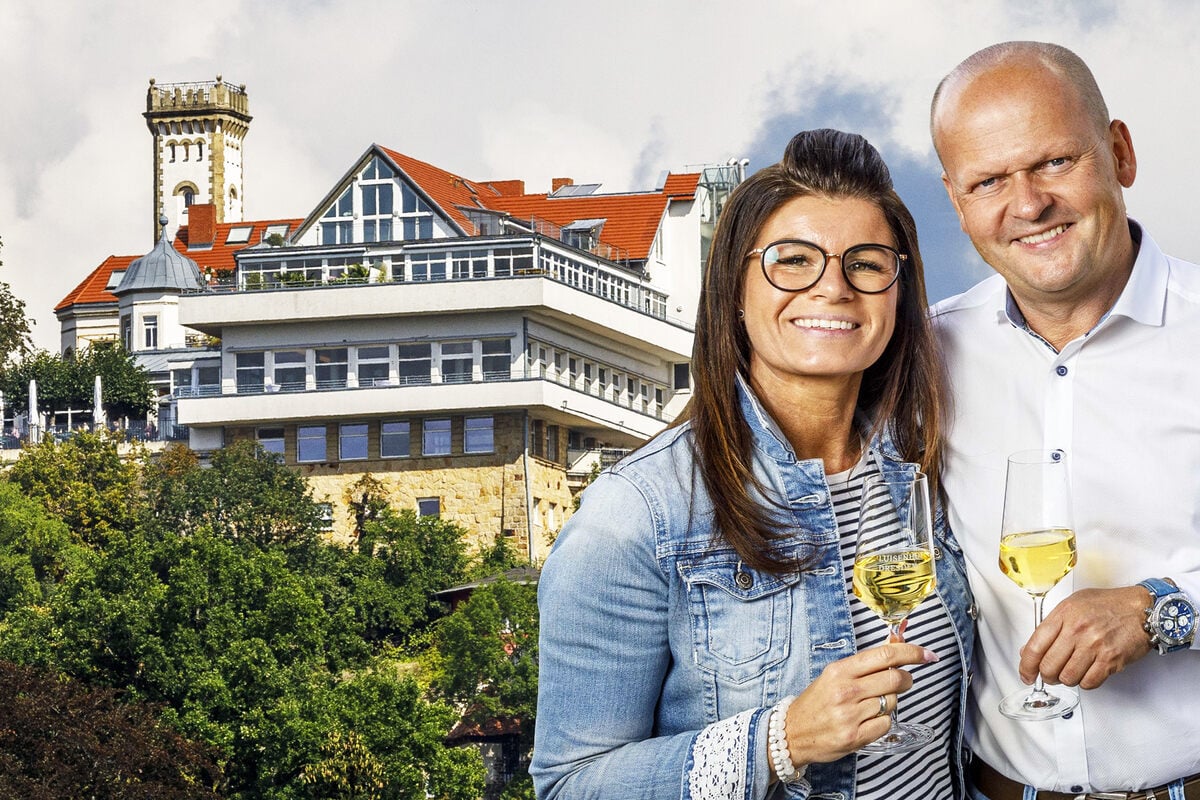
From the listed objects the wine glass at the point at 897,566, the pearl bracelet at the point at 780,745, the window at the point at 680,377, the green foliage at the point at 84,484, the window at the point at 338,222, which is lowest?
the pearl bracelet at the point at 780,745

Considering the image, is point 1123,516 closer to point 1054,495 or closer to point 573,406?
point 1054,495

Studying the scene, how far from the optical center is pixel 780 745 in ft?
10.7

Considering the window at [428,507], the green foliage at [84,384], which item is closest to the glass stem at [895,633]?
the window at [428,507]

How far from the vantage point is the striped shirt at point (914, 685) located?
3518 millimetres

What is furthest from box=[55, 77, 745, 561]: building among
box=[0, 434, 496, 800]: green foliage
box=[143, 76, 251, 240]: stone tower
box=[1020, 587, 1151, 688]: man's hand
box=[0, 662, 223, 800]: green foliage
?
box=[1020, 587, 1151, 688]: man's hand

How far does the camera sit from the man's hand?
3283 mm

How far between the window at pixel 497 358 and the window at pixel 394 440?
2.78 meters

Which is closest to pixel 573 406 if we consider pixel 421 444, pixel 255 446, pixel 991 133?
pixel 421 444

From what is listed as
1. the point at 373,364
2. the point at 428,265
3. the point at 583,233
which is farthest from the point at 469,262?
the point at 583,233

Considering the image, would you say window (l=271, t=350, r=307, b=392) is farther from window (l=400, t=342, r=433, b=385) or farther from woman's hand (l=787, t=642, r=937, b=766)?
woman's hand (l=787, t=642, r=937, b=766)

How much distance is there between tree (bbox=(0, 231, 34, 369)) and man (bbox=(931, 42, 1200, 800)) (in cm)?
5492

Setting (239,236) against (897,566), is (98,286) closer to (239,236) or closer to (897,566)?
(239,236)

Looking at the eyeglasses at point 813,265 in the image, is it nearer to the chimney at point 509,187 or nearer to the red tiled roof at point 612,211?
the red tiled roof at point 612,211

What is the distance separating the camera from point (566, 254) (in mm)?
55312
